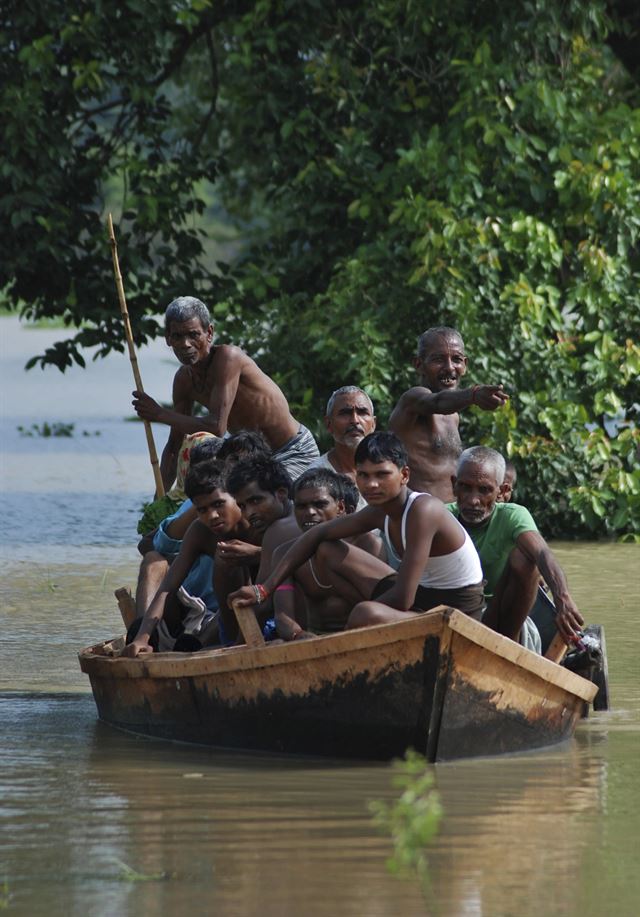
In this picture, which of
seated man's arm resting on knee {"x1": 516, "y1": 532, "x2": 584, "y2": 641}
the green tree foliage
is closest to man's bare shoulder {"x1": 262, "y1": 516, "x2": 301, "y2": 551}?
seated man's arm resting on knee {"x1": 516, "y1": 532, "x2": 584, "y2": 641}

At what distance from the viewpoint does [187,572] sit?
6977 millimetres

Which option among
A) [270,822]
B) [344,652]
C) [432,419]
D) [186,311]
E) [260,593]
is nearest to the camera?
[270,822]

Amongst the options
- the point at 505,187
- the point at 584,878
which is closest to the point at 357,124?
the point at 505,187

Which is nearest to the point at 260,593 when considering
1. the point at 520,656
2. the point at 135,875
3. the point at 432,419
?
the point at 520,656

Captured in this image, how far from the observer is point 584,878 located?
188 inches

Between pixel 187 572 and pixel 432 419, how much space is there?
1855 mm

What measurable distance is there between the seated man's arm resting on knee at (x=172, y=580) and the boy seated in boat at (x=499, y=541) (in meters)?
1.06

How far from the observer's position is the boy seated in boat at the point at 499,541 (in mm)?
6707

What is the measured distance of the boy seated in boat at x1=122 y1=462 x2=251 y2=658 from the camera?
6797mm

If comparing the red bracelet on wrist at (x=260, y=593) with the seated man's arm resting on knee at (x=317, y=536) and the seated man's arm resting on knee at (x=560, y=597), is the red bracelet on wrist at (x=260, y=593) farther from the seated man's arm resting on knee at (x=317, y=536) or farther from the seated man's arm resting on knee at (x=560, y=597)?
the seated man's arm resting on knee at (x=560, y=597)

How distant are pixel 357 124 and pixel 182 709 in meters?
6.87

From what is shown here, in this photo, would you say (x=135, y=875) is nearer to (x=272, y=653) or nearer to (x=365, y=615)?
(x=272, y=653)

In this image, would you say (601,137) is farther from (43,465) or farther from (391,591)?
(43,465)

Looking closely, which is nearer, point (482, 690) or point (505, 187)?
point (482, 690)
